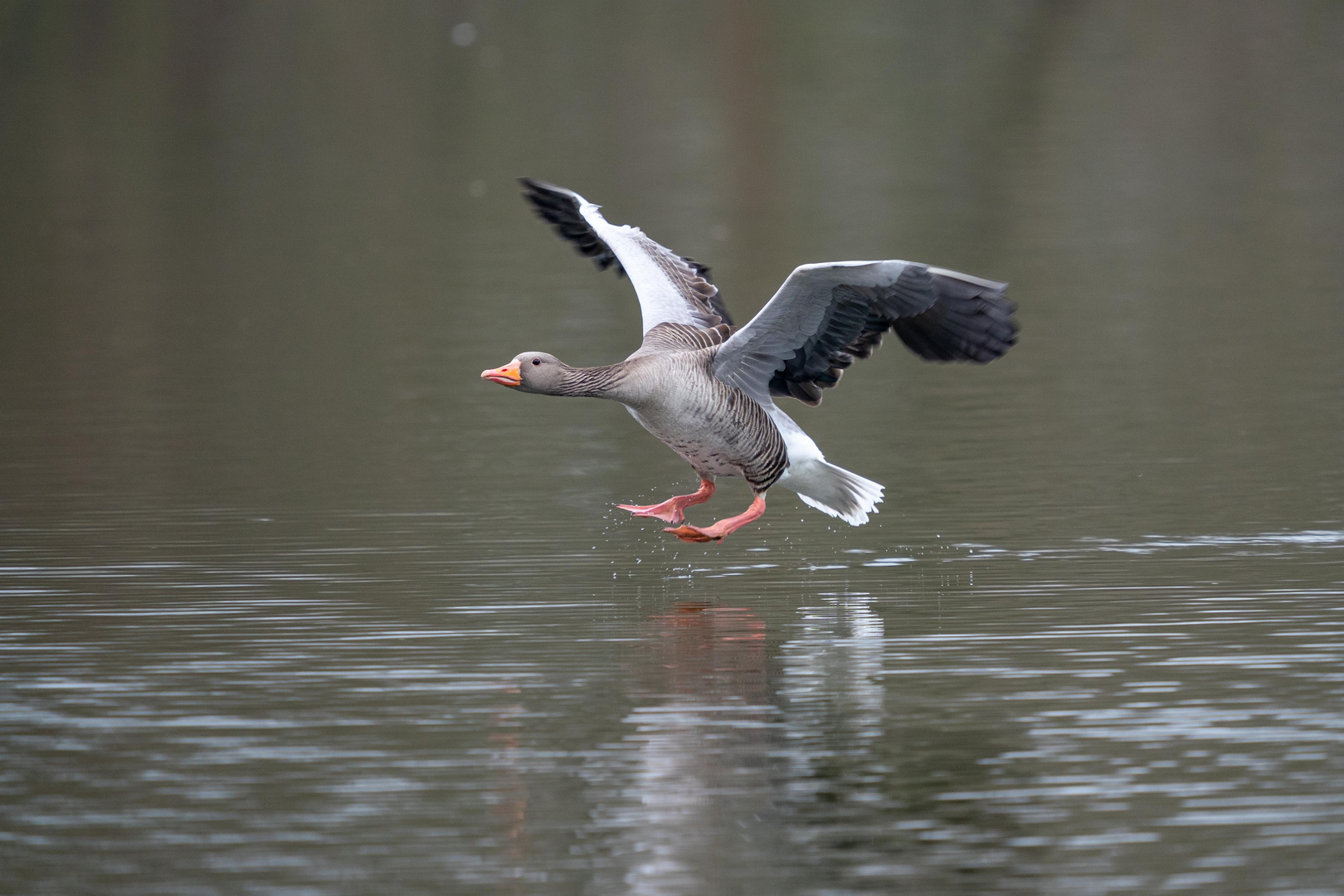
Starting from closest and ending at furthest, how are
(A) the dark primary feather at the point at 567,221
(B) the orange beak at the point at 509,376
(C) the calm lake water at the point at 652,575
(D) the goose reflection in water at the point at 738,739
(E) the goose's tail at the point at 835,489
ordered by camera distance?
1. (D) the goose reflection in water at the point at 738,739
2. (C) the calm lake water at the point at 652,575
3. (B) the orange beak at the point at 509,376
4. (E) the goose's tail at the point at 835,489
5. (A) the dark primary feather at the point at 567,221

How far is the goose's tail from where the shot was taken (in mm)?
14281

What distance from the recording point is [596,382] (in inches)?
526

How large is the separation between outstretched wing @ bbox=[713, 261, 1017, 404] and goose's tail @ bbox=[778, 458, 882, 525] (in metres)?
0.63

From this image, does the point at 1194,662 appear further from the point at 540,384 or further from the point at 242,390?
the point at 242,390

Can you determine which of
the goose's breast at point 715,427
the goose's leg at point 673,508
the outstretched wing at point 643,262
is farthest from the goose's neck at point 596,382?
the outstretched wing at point 643,262

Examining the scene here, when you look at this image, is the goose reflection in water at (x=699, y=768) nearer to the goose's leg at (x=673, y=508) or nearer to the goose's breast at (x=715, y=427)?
the goose's breast at (x=715, y=427)

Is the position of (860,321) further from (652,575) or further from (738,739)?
(738,739)

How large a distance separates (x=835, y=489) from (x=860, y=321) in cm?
148

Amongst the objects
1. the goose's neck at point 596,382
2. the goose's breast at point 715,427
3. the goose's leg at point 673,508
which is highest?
the goose's neck at point 596,382

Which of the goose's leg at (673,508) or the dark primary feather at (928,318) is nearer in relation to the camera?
the dark primary feather at (928,318)

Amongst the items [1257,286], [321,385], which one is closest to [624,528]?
[321,385]

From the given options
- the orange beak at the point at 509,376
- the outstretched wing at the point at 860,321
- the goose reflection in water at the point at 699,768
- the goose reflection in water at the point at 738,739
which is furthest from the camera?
the orange beak at the point at 509,376

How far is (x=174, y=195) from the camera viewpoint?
1852 inches

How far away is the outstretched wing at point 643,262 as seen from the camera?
15211mm
